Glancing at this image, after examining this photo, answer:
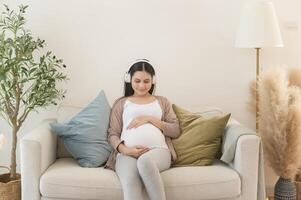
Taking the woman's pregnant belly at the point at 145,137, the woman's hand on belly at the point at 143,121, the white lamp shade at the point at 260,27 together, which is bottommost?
the woman's pregnant belly at the point at 145,137

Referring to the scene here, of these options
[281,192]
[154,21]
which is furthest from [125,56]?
[281,192]

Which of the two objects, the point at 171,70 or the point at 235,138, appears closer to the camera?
the point at 235,138

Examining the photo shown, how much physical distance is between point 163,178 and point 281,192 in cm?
100

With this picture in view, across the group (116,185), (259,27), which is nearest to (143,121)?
(116,185)

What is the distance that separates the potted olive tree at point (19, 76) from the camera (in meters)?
2.81

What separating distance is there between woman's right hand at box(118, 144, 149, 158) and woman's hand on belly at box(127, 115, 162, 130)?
0.16m

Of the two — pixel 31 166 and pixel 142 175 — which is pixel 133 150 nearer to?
pixel 142 175

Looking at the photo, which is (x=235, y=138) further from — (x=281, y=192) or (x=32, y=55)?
(x=32, y=55)

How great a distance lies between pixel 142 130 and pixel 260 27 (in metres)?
1.10

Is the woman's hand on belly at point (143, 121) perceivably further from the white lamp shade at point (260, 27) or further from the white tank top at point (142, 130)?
the white lamp shade at point (260, 27)

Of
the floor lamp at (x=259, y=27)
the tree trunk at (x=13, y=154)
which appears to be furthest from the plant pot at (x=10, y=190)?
the floor lamp at (x=259, y=27)

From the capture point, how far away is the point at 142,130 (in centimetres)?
269

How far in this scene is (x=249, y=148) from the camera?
2.45 m

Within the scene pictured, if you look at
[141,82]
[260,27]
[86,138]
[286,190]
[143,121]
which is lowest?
[286,190]
